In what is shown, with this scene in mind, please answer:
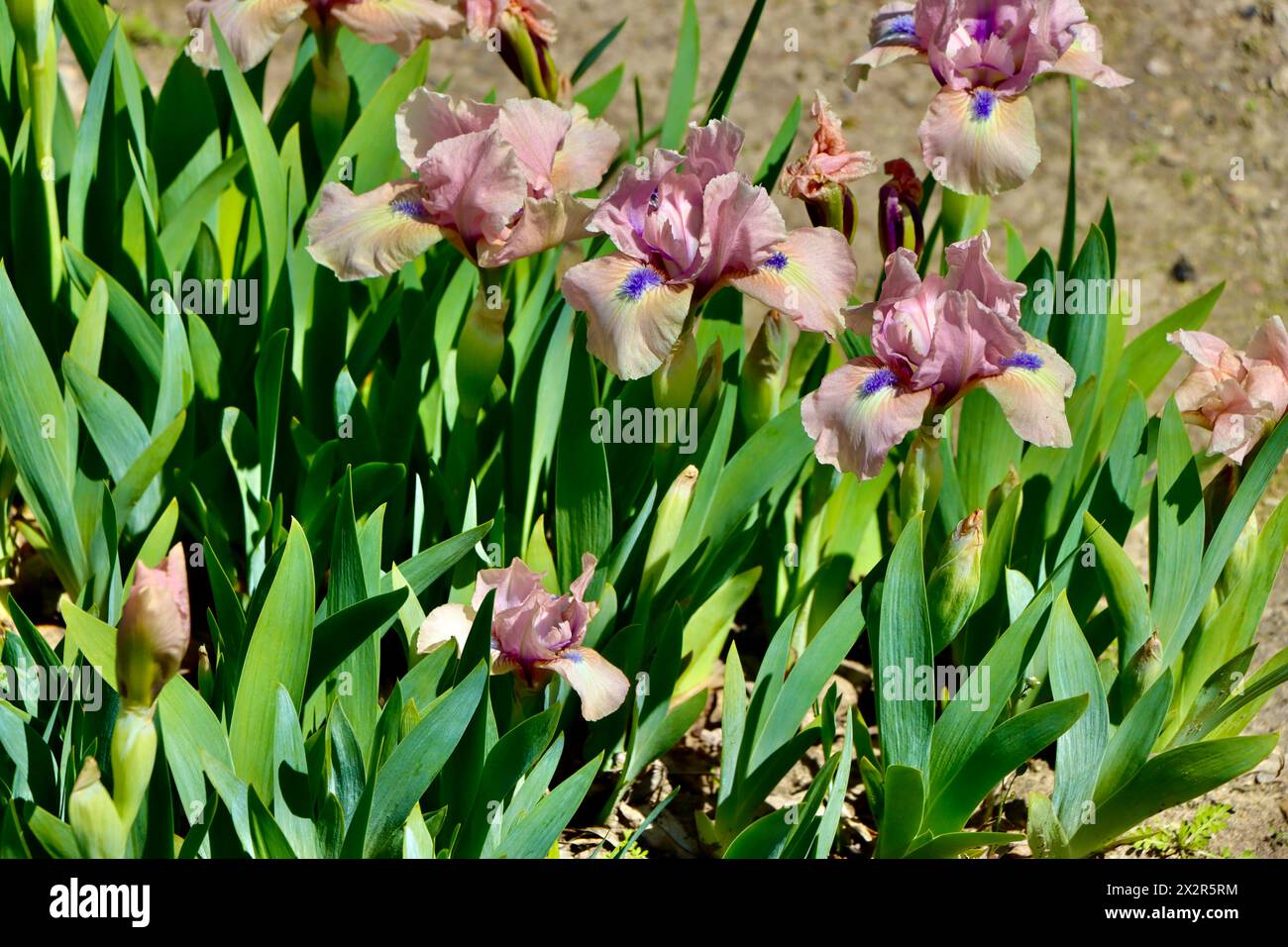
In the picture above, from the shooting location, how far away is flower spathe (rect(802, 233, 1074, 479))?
1696 millimetres

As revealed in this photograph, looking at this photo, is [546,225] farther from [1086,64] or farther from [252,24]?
[1086,64]

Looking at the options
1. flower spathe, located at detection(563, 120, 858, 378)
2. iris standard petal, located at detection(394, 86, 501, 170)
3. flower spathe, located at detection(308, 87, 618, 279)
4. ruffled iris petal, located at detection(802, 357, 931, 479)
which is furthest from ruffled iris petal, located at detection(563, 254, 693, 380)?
iris standard petal, located at detection(394, 86, 501, 170)

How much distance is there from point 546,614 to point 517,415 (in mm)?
526

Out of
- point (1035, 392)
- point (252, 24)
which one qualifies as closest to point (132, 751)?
point (1035, 392)

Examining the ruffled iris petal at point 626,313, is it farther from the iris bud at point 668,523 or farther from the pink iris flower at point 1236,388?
the pink iris flower at point 1236,388

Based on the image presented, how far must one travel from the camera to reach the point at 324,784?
166 centimetres

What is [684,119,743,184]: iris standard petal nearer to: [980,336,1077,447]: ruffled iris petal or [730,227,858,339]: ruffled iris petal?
[730,227,858,339]: ruffled iris petal

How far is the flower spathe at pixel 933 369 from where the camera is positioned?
170cm

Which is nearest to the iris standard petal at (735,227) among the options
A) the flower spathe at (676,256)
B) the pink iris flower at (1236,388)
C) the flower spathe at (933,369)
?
the flower spathe at (676,256)

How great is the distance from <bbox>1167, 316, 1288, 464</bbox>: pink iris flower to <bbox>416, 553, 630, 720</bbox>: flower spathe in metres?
0.95

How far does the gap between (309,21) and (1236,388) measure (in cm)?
165
